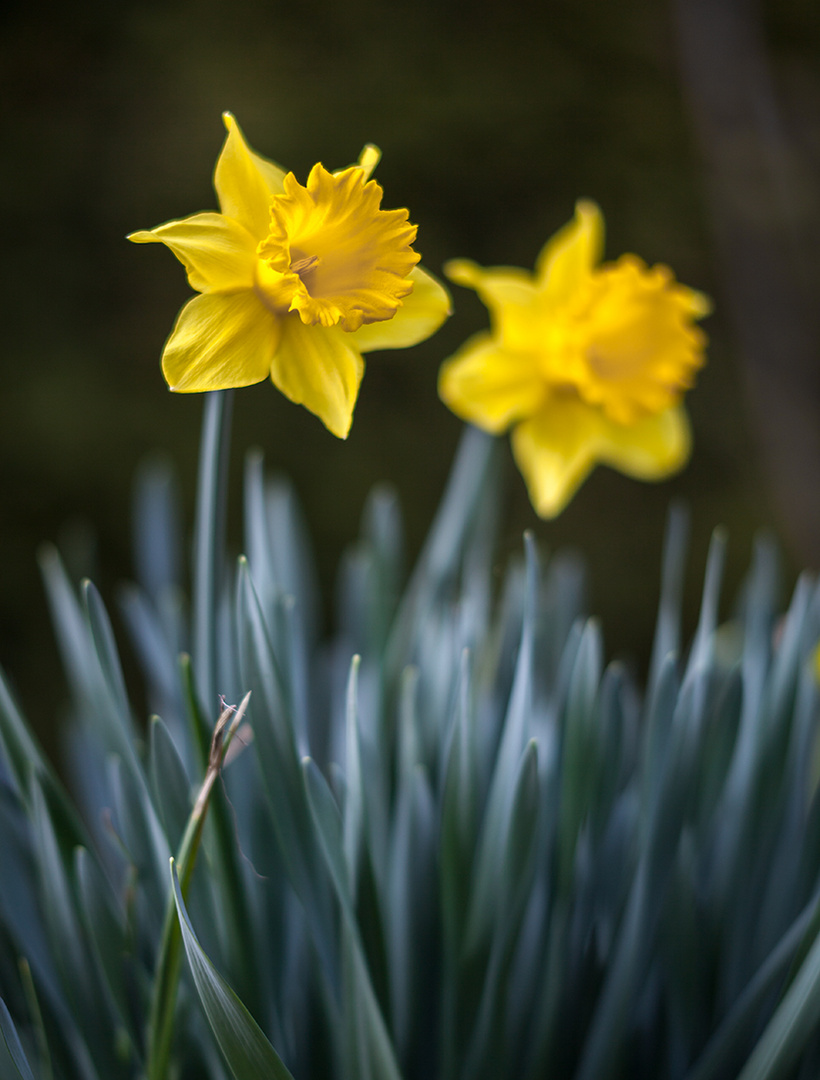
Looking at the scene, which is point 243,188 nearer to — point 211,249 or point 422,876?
point 211,249

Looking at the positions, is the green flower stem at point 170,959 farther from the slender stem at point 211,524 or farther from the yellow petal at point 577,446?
the yellow petal at point 577,446

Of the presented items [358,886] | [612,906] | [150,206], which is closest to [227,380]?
[358,886]

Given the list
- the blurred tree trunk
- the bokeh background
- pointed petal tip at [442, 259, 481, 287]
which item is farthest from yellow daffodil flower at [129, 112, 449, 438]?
the blurred tree trunk

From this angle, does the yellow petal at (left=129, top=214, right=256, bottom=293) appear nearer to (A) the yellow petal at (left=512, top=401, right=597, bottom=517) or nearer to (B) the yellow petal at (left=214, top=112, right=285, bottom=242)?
(B) the yellow petal at (left=214, top=112, right=285, bottom=242)

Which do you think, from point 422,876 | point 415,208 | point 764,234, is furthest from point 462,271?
point 764,234

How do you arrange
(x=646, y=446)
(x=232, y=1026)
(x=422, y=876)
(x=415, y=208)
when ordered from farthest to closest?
Result: (x=415, y=208), (x=646, y=446), (x=422, y=876), (x=232, y=1026)
